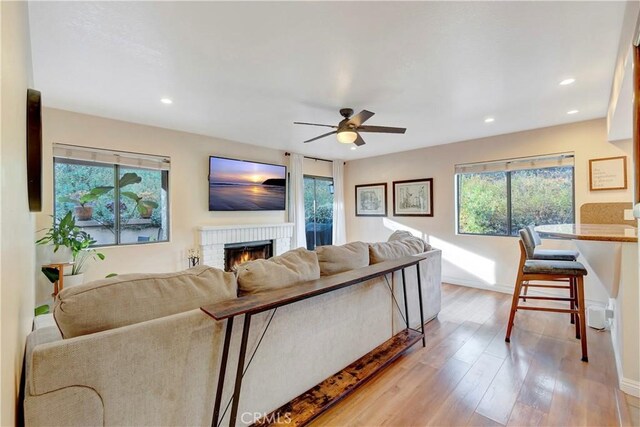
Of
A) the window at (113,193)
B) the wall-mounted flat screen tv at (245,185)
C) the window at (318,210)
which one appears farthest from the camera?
the window at (318,210)

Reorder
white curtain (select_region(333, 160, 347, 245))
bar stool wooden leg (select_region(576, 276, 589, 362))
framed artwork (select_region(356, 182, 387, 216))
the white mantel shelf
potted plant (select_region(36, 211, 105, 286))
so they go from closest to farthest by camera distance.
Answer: bar stool wooden leg (select_region(576, 276, 589, 362)) → potted plant (select_region(36, 211, 105, 286)) → the white mantel shelf → framed artwork (select_region(356, 182, 387, 216)) → white curtain (select_region(333, 160, 347, 245))

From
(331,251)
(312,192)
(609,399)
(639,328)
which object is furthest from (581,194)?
(312,192)

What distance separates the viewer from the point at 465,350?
7.93 ft

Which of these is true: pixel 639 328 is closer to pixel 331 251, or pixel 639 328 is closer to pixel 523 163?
pixel 331 251

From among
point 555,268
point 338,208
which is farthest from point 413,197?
point 555,268

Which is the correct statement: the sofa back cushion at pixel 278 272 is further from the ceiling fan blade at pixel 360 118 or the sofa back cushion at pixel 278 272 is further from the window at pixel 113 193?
the window at pixel 113 193

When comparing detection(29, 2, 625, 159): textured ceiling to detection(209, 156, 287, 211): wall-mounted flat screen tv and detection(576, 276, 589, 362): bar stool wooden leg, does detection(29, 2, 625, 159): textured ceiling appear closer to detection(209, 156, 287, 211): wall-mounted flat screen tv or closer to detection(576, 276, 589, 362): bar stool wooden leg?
detection(209, 156, 287, 211): wall-mounted flat screen tv

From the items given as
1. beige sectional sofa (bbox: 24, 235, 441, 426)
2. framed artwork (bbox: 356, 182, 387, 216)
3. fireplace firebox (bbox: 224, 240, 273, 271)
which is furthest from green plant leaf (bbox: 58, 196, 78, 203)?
framed artwork (bbox: 356, 182, 387, 216)

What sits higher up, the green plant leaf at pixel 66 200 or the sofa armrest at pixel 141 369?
the green plant leaf at pixel 66 200

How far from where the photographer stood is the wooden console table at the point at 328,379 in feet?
4.15

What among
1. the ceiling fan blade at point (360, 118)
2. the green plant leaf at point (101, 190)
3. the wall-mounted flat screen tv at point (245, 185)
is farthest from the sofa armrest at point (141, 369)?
the wall-mounted flat screen tv at point (245, 185)

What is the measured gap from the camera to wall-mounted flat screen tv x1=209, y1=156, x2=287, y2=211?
4.34 m

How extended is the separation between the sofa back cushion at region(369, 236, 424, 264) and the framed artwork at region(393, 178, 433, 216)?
2.04 metres

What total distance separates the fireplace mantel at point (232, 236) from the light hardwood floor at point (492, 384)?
9.64 ft
